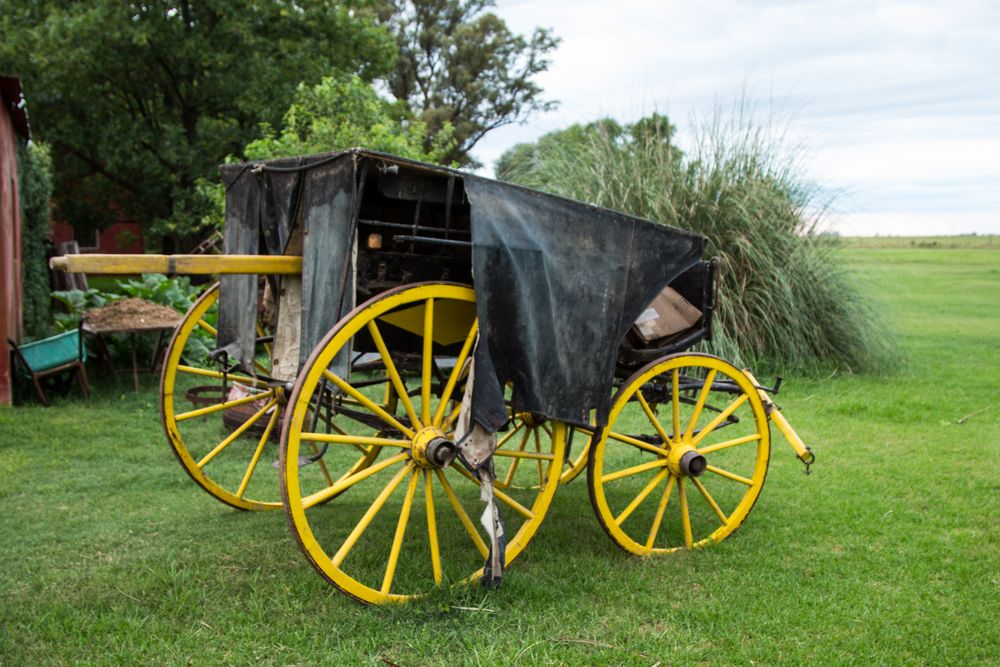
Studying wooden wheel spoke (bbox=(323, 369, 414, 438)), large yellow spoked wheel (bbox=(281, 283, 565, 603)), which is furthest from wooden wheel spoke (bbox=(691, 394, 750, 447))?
wooden wheel spoke (bbox=(323, 369, 414, 438))

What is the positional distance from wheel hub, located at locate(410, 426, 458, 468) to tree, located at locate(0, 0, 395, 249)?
1510cm

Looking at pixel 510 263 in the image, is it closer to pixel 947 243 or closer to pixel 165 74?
pixel 165 74

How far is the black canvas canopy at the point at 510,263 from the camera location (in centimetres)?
381

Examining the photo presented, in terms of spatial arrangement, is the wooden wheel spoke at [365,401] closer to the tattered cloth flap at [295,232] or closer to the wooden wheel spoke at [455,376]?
the wooden wheel spoke at [455,376]

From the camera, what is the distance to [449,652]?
3396 millimetres

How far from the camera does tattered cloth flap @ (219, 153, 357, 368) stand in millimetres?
3826

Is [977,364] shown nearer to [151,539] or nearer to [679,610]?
[679,610]

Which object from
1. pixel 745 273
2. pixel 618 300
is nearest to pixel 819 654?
pixel 618 300

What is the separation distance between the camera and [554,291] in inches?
160

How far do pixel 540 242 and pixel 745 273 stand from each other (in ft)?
20.3

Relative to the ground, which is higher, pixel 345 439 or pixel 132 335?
pixel 345 439

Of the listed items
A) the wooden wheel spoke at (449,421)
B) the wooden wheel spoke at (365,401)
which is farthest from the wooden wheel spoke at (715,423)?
the wooden wheel spoke at (365,401)

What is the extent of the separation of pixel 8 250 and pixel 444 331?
663cm

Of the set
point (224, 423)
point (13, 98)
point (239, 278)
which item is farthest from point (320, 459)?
point (13, 98)
